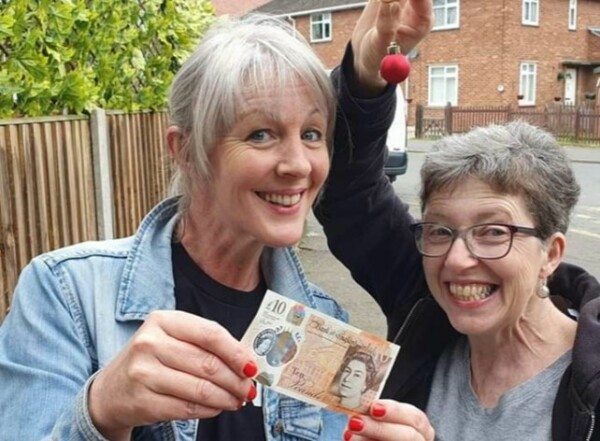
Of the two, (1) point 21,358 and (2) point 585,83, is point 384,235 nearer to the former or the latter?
(1) point 21,358

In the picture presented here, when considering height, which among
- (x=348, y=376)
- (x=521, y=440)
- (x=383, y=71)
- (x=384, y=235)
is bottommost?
(x=521, y=440)

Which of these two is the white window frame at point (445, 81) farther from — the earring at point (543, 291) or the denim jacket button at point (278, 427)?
the denim jacket button at point (278, 427)

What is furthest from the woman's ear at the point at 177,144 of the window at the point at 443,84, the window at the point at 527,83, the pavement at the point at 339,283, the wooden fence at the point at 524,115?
the window at the point at 443,84

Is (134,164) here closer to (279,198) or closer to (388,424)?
(279,198)

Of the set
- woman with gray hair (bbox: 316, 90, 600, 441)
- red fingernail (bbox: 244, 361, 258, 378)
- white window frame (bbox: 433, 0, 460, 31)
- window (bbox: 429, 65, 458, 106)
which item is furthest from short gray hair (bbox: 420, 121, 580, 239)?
window (bbox: 429, 65, 458, 106)

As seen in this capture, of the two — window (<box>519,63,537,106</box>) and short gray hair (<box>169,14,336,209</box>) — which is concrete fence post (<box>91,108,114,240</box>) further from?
window (<box>519,63,537,106</box>)

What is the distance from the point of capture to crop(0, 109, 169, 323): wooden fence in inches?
136

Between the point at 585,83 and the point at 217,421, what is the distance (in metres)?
33.9

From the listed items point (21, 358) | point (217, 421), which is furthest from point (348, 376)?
point (21, 358)

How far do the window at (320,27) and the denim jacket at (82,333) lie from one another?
34.0 meters

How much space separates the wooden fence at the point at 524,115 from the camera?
2489 centimetres

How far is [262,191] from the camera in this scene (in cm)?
161

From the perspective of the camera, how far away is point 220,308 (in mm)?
1717

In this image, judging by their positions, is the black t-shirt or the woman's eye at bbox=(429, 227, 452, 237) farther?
the woman's eye at bbox=(429, 227, 452, 237)
